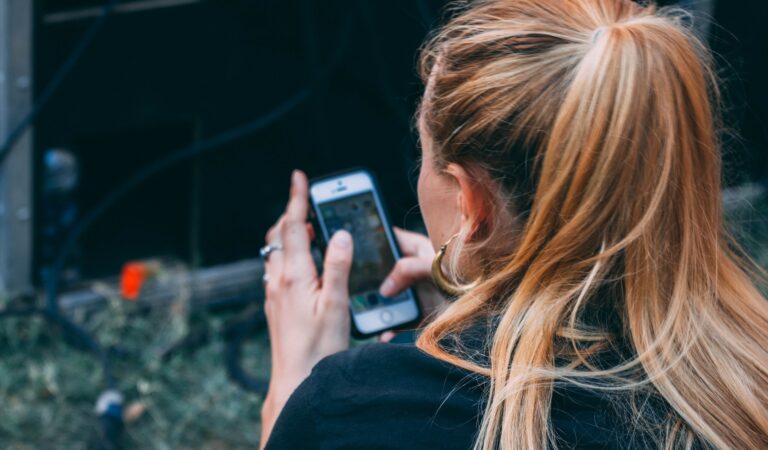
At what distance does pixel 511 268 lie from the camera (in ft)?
3.78

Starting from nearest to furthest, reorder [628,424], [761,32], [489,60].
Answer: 1. [628,424]
2. [489,60]
3. [761,32]

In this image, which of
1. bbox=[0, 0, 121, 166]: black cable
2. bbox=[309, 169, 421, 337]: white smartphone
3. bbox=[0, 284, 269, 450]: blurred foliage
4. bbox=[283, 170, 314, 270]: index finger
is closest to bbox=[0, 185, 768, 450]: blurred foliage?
bbox=[0, 284, 269, 450]: blurred foliage

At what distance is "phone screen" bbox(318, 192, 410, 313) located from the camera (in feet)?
5.53

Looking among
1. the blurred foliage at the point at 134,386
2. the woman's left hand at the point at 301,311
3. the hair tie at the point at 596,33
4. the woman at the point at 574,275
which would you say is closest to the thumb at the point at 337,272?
the woman's left hand at the point at 301,311

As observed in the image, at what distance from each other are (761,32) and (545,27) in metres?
2.52

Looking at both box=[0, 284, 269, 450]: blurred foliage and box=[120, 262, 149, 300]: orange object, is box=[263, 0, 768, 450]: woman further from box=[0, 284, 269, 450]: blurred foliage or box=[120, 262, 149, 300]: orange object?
box=[120, 262, 149, 300]: orange object

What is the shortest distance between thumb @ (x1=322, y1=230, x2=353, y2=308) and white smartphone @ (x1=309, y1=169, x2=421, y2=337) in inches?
7.6

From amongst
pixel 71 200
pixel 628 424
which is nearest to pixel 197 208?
pixel 71 200

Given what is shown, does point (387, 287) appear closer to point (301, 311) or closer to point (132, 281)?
point (301, 311)

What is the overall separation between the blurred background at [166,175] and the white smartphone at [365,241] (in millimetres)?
774

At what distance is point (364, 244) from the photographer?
5.61ft

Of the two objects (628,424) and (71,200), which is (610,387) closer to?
(628,424)

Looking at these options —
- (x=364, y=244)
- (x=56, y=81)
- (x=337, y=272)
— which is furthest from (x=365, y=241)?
(x=56, y=81)

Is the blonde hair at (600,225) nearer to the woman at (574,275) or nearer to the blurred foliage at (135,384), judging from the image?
the woman at (574,275)
